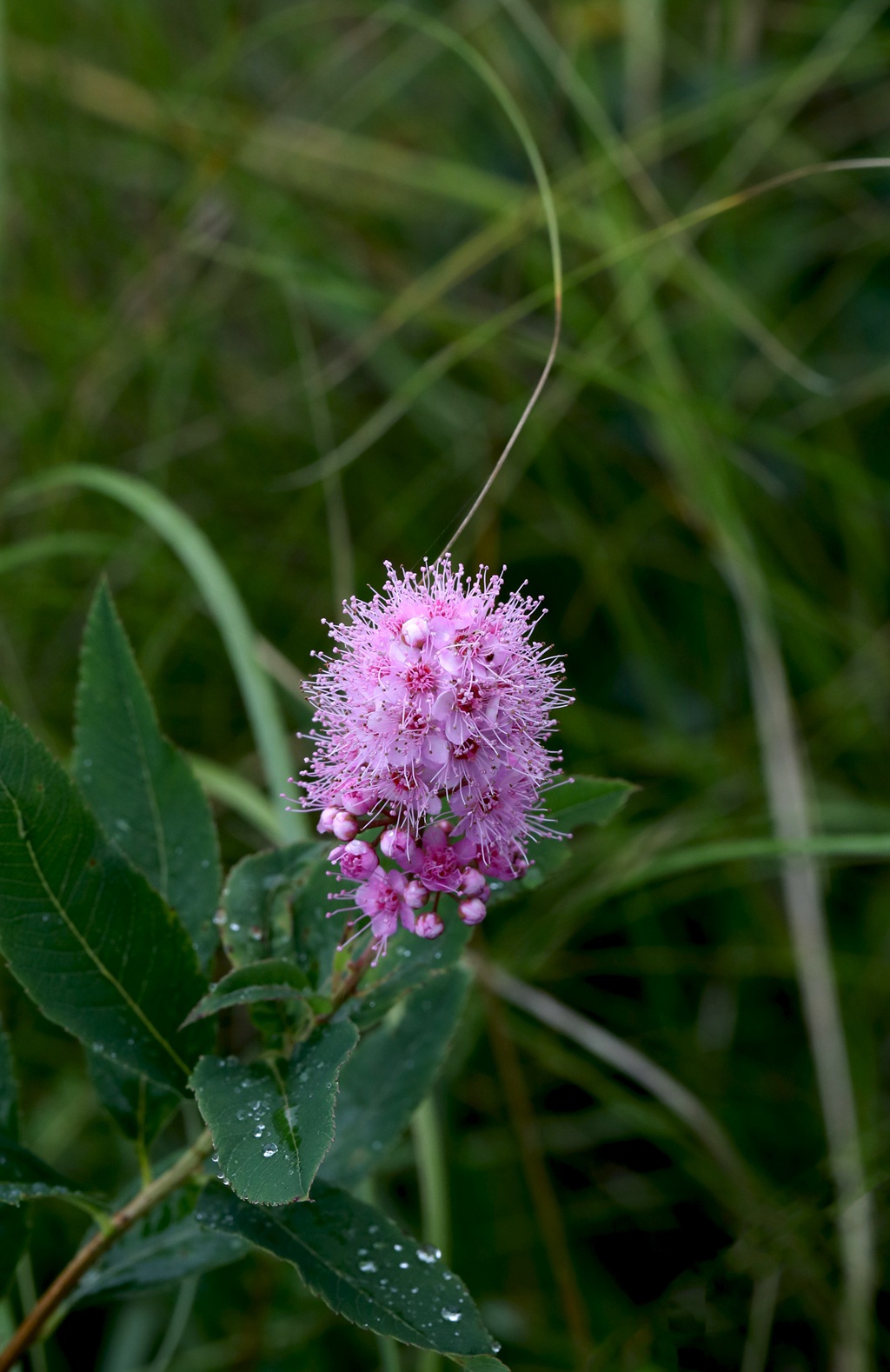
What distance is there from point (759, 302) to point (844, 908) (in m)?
1.38

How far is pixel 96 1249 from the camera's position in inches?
39.1

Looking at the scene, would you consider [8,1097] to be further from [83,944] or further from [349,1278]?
[349,1278]

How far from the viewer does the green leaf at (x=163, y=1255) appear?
1051mm

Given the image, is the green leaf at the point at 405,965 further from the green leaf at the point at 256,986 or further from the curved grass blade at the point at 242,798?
the curved grass blade at the point at 242,798

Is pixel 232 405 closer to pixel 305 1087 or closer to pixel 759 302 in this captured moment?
Answer: pixel 759 302

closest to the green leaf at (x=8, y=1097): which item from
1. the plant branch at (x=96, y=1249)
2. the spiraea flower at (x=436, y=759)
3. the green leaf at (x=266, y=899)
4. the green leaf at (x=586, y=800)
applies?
the plant branch at (x=96, y=1249)

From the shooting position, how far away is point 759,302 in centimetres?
263

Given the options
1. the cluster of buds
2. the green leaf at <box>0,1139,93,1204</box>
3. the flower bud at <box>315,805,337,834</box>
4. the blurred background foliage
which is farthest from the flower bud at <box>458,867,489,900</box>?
the blurred background foliage

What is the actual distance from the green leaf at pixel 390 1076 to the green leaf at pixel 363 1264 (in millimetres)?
168

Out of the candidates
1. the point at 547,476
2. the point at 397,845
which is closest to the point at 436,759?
the point at 397,845

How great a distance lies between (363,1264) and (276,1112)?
0.53 ft

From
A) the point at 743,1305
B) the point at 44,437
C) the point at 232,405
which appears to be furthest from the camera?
the point at 232,405

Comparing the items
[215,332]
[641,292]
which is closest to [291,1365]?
[641,292]

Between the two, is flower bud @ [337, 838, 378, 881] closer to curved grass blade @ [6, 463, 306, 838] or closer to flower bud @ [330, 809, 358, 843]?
flower bud @ [330, 809, 358, 843]
